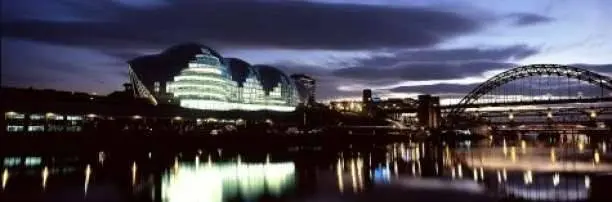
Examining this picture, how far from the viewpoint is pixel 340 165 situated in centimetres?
6750

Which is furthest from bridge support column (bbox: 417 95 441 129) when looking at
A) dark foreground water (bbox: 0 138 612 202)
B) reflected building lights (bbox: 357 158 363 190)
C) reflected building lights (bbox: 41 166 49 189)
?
reflected building lights (bbox: 41 166 49 189)

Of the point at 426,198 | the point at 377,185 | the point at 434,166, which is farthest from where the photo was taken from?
the point at 434,166

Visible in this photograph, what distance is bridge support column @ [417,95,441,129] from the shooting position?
18050 centimetres

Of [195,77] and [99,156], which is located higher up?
[195,77]

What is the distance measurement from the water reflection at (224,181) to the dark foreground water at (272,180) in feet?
0.22

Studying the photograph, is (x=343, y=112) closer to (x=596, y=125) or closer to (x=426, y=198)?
(x=596, y=125)

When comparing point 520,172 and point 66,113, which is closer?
point 520,172

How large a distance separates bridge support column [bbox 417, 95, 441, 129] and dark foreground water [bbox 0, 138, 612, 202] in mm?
111543

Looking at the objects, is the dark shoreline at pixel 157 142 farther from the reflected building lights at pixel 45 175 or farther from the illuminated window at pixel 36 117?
the illuminated window at pixel 36 117

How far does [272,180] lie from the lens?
161 ft

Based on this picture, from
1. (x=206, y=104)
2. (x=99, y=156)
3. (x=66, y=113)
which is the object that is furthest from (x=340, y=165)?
(x=206, y=104)

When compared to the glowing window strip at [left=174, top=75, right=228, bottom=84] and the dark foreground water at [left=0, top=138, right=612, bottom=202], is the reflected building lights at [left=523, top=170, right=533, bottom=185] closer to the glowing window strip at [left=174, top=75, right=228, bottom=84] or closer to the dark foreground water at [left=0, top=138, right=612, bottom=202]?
the dark foreground water at [left=0, top=138, right=612, bottom=202]

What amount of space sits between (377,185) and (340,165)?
66.4 ft

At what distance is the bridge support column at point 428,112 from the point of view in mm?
180500
